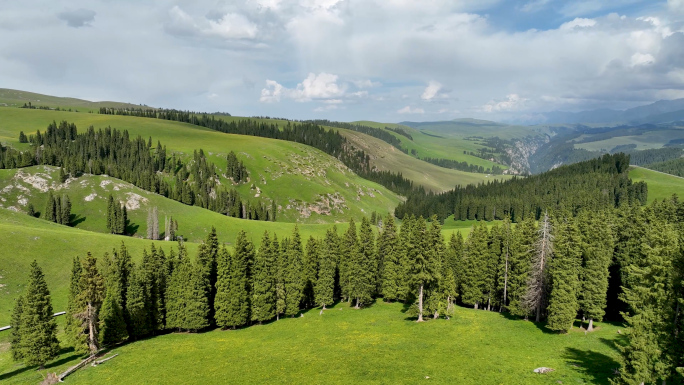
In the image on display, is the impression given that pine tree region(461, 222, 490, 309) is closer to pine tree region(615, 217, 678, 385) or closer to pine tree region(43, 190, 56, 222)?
pine tree region(615, 217, 678, 385)

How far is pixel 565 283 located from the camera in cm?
5438

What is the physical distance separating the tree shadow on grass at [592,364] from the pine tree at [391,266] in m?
38.3

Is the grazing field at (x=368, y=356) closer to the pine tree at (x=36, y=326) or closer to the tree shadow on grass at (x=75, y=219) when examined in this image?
the pine tree at (x=36, y=326)

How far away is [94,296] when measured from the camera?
166 ft

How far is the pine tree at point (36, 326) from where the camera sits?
45.5 meters

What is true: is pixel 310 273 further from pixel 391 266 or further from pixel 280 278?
pixel 391 266

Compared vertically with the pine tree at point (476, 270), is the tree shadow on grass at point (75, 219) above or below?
below

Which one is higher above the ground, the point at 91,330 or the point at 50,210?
the point at 50,210

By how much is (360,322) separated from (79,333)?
43934mm

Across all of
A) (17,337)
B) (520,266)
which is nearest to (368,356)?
(520,266)

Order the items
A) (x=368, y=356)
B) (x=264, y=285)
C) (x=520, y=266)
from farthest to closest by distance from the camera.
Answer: (x=264, y=285), (x=520, y=266), (x=368, y=356)

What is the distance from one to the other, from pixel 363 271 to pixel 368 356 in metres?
31.3

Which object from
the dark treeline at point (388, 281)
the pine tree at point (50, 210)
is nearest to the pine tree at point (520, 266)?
the dark treeline at point (388, 281)

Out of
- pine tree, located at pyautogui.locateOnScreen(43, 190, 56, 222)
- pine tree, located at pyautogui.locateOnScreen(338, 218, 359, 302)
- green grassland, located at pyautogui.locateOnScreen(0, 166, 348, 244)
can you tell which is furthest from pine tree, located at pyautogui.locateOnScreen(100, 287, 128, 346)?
pine tree, located at pyautogui.locateOnScreen(43, 190, 56, 222)
